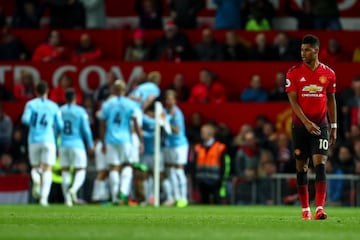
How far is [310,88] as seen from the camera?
1519 centimetres

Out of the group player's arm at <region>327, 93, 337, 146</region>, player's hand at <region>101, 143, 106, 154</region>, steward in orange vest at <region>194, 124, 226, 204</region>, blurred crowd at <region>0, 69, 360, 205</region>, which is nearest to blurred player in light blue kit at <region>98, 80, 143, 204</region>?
player's hand at <region>101, 143, 106, 154</region>

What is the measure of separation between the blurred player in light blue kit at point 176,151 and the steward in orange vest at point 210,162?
2.37 feet

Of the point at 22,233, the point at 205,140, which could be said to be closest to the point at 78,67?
the point at 205,140

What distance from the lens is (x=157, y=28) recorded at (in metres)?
29.7

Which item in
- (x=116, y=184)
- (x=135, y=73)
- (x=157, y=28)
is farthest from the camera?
(x=157, y=28)

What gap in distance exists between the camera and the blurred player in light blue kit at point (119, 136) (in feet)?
76.7

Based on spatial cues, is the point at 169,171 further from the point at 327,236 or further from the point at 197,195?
the point at 327,236

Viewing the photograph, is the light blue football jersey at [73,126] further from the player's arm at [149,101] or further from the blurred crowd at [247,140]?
the blurred crowd at [247,140]

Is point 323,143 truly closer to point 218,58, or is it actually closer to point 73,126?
point 73,126

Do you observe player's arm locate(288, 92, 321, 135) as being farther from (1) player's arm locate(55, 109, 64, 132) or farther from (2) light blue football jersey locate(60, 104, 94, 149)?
(2) light blue football jersey locate(60, 104, 94, 149)

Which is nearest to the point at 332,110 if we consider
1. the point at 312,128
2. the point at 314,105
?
the point at 314,105

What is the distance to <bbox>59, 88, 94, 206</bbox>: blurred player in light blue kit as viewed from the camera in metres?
23.6

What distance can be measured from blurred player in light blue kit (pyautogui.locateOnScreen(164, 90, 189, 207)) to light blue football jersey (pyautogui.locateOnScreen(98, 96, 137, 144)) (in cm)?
109

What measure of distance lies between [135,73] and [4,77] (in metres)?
3.03
